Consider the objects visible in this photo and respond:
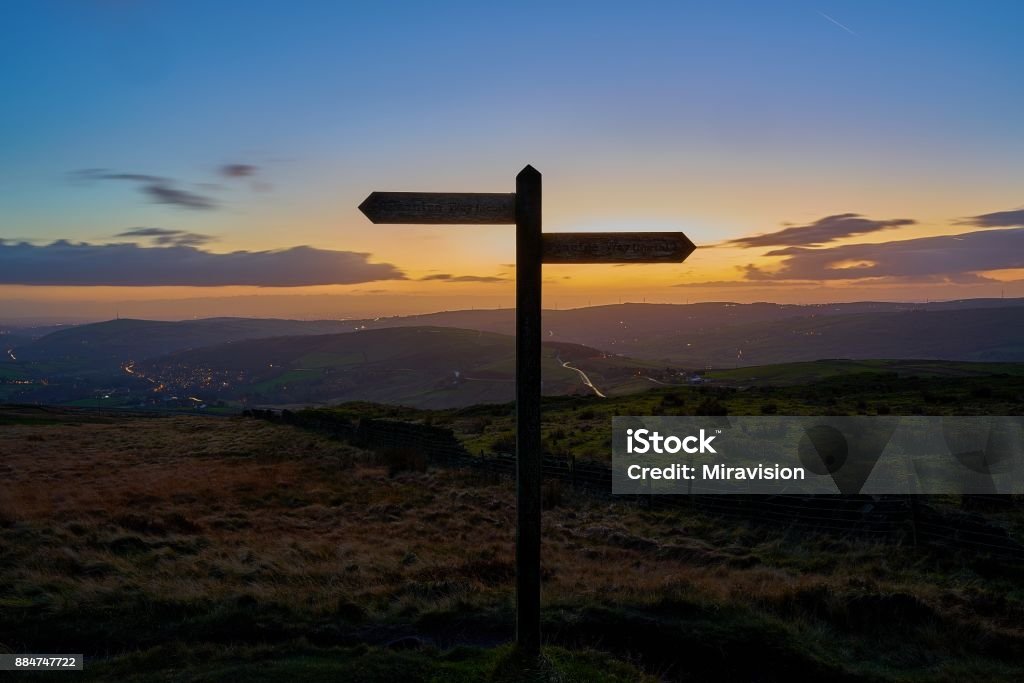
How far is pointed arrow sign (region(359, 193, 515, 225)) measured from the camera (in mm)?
6016

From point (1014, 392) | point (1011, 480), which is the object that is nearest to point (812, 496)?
point (1011, 480)

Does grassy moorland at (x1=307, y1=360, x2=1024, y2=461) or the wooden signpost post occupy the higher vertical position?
the wooden signpost post

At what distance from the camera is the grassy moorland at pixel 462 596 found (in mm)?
6867

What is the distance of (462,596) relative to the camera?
361 inches

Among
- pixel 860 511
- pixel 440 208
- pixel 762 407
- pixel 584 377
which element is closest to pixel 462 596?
pixel 440 208

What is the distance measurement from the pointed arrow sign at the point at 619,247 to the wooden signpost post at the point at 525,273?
10 millimetres

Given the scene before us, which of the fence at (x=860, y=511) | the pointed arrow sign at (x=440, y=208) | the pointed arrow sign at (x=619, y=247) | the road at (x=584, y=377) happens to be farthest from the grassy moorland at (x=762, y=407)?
the road at (x=584, y=377)

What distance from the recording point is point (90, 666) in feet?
21.4

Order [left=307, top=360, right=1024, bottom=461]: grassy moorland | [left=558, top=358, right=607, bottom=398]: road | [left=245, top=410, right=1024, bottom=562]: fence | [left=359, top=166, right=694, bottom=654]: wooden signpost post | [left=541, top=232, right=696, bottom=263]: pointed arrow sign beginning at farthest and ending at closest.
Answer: [left=558, top=358, right=607, bottom=398]: road
[left=307, top=360, right=1024, bottom=461]: grassy moorland
[left=245, top=410, right=1024, bottom=562]: fence
[left=541, top=232, right=696, bottom=263]: pointed arrow sign
[left=359, top=166, right=694, bottom=654]: wooden signpost post

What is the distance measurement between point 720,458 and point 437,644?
17933 millimetres

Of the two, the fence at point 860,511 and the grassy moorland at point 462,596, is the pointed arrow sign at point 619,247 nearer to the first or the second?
the grassy moorland at point 462,596

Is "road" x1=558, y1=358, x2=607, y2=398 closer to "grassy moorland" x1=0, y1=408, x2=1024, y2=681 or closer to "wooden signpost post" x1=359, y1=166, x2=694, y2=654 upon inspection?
"grassy moorland" x1=0, y1=408, x2=1024, y2=681

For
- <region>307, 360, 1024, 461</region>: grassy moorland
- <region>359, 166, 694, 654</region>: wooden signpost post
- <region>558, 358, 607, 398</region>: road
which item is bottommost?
<region>558, 358, 607, 398</region>: road

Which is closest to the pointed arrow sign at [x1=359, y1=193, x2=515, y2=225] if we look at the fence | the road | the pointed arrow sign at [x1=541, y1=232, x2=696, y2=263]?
the pointed arrow sign at [x1=541, y1=232, x2=696, y2=263]
